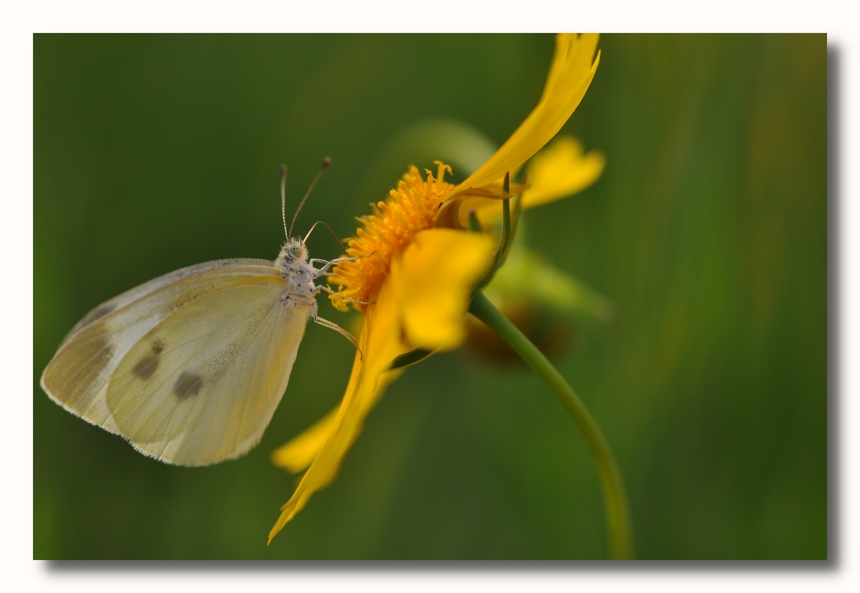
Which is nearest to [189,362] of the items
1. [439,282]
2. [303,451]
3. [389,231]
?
[303,451]

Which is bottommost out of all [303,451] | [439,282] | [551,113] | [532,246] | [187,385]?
[303,451]

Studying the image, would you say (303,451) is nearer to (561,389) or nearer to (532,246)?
(561,389)

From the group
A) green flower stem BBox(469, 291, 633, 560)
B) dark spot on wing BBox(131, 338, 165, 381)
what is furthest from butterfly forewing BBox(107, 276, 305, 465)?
green flower stem BBox(469, 291, 633, 560)

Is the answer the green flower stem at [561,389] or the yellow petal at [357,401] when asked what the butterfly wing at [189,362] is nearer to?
the yellow petal at [357,401]

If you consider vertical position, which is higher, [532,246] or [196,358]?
[532,246]

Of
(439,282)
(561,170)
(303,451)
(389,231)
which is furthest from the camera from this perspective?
(561,170)

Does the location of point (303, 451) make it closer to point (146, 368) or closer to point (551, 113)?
point (146, 368)

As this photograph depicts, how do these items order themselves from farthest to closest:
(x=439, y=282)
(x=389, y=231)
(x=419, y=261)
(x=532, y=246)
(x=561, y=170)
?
(x=532, y=246), (x=561, y=170), (x=389, y=231), (x=419, y=261), (x=439, y=282)

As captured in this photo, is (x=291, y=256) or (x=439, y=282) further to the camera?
(x=291, y=256)
